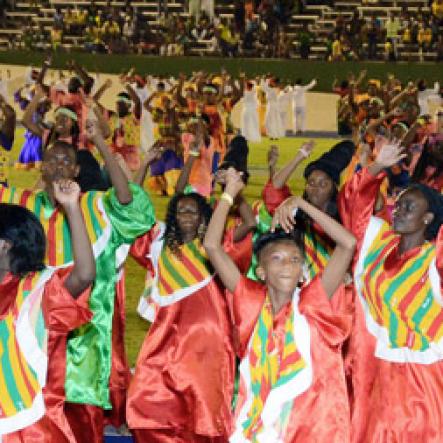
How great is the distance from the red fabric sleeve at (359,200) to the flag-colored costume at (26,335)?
2.19 m

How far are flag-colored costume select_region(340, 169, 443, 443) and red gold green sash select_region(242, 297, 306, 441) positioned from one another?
0.80 m

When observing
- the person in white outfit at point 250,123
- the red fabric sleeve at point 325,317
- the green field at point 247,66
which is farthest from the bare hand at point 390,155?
the green field at point 247,66

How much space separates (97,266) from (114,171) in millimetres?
644

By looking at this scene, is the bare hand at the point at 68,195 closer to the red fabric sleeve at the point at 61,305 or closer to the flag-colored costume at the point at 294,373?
the red fabric sleeve at the point at 61,305

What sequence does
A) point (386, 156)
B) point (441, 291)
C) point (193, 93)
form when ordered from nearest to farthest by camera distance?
point (441, 291) → point (386, 156) → point (193, 93)

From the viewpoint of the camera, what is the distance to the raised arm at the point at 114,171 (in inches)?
277

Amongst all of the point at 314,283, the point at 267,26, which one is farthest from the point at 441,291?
the point at 267,26

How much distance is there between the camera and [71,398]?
7.60m

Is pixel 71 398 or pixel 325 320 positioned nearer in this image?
pixel 325 320

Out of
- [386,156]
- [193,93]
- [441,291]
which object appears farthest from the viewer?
[193,93]

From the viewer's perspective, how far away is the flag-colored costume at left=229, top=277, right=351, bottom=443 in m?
5.77

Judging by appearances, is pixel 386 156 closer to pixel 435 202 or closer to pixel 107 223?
pixel 435 202

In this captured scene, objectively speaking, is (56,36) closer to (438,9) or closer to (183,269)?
(438,9)

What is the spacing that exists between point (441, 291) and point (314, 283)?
751 millimetres
